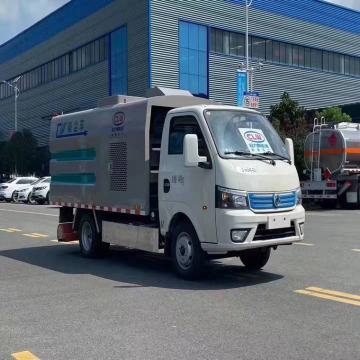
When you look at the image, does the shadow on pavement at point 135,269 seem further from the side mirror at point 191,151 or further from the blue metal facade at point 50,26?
the blue metal facade at point 50,26

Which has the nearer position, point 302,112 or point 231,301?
point 231,301

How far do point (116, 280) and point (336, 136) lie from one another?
1779cm

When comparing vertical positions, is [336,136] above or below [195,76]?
below

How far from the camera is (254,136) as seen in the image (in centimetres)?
893

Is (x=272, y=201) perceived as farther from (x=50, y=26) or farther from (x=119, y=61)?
(x=50, y=26)

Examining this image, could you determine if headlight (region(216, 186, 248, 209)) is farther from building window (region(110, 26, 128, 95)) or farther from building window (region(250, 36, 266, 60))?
building window (region(250, 36, 266, 60))

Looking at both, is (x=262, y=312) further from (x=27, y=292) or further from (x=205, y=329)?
(x=27, y=292)

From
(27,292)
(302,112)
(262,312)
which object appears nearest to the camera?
(262,312)

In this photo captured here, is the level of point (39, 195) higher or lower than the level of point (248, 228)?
higher

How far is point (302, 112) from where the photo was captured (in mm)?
35031

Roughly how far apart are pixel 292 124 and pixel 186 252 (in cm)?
2609

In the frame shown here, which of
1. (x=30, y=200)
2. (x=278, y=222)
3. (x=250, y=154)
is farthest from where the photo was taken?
(x=30, y=200)

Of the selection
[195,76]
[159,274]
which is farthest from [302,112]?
[159,274]

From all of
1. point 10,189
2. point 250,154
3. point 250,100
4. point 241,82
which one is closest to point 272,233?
point 250,154
